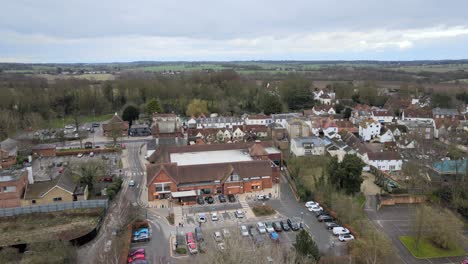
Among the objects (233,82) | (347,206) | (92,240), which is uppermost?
(233,82)

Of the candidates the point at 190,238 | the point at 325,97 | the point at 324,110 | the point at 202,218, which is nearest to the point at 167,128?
the point at 202,218

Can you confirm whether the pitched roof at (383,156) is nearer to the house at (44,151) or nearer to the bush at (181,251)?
the bush at (181,251)

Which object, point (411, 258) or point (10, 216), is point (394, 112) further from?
point (10, 216)

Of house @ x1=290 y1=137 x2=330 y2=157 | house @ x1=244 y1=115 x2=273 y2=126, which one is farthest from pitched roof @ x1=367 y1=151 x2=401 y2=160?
house @ x1=244 y1=115 x2=273 y2=126

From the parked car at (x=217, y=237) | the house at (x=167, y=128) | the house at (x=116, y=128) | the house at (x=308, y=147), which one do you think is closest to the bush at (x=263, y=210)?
the parked car at (x=217, y=237)

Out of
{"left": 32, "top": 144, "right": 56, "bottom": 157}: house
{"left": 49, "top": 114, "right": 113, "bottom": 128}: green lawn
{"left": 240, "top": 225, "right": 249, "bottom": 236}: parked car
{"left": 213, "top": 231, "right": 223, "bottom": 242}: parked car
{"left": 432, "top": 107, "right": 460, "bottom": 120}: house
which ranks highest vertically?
{"left": 432, "top": 107, "right": 460, "bottom": 120}: house

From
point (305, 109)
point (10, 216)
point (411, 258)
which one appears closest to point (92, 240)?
point (10, 216)

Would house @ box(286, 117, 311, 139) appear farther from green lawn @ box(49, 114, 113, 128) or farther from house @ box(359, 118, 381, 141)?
green lawn @ box(49, 114, 113, 128)
